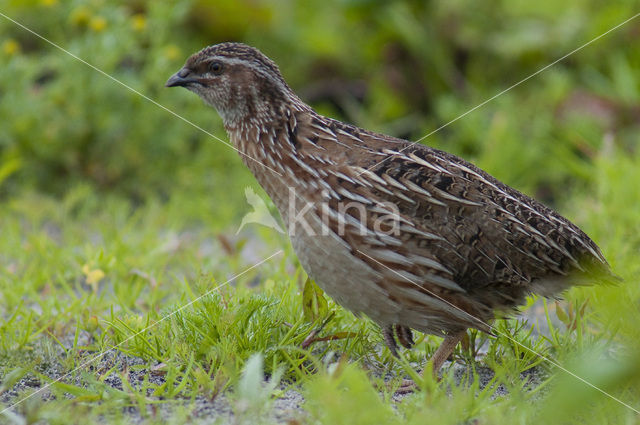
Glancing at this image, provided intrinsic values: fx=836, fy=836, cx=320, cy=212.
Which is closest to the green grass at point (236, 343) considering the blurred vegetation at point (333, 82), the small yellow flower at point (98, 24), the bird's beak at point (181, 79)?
the bird's beak at point (181, 79)

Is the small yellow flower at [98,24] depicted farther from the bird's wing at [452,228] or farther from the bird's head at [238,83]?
the bird's wing at [452,228]

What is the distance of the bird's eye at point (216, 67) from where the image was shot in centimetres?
401

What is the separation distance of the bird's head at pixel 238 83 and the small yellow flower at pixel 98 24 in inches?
83.9

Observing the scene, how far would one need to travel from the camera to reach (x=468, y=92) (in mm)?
7727

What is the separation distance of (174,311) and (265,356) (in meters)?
0.49

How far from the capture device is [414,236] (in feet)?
11.2

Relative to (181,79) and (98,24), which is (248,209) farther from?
(181,79)

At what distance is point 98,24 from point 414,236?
3.46m

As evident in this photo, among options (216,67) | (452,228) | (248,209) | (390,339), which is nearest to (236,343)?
(390,339)

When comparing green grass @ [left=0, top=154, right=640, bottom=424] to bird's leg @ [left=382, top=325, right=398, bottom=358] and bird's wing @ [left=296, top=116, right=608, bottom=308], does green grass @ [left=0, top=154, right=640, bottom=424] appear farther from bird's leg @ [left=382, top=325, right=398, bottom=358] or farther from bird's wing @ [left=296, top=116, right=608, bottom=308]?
bird's wing @ [left=296, top=116, right=608, bottom=308]

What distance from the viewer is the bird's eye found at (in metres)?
4.01

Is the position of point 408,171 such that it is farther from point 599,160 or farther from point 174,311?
point 599,160

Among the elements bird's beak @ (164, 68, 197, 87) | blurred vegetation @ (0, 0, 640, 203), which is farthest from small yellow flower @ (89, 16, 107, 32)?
bird's beak @ (164, 68, 197, 87)

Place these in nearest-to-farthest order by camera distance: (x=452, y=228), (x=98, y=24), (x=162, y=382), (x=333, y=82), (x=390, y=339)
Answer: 1. (x=162, y=382)
2. (x=452, y=228)
3. (x=390, y=339)
4. (x=98, y=24)
5. (x=333, y=82)
